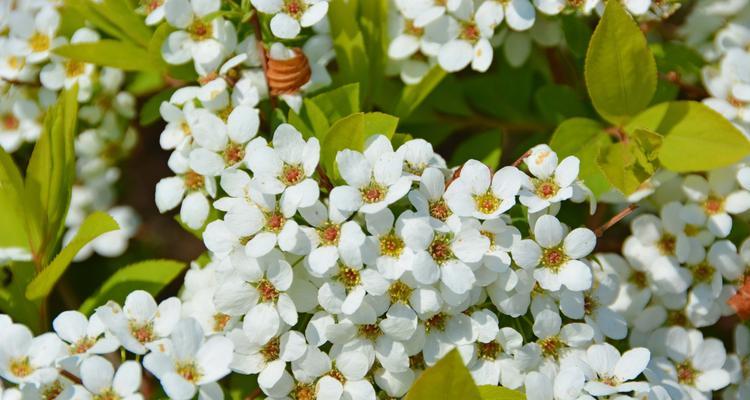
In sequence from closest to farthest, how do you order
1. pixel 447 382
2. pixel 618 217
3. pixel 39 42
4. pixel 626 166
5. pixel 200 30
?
pixel 447 382 → pixel 618 217 → pixel 626 166 → pixel 200 30 → pixel 39 42

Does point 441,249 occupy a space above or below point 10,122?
above

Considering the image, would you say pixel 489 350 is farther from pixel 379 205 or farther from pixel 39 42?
pixel 39 42

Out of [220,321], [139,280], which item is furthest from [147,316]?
[139,280]

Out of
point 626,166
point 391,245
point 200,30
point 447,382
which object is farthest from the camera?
point 200,30

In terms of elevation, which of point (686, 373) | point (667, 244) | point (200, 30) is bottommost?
point (686, 373)

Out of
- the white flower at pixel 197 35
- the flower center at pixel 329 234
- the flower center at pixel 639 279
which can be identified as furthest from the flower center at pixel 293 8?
the flower center at pixel 639 279

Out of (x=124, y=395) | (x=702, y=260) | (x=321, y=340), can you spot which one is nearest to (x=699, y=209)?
(x=702, y=260)
